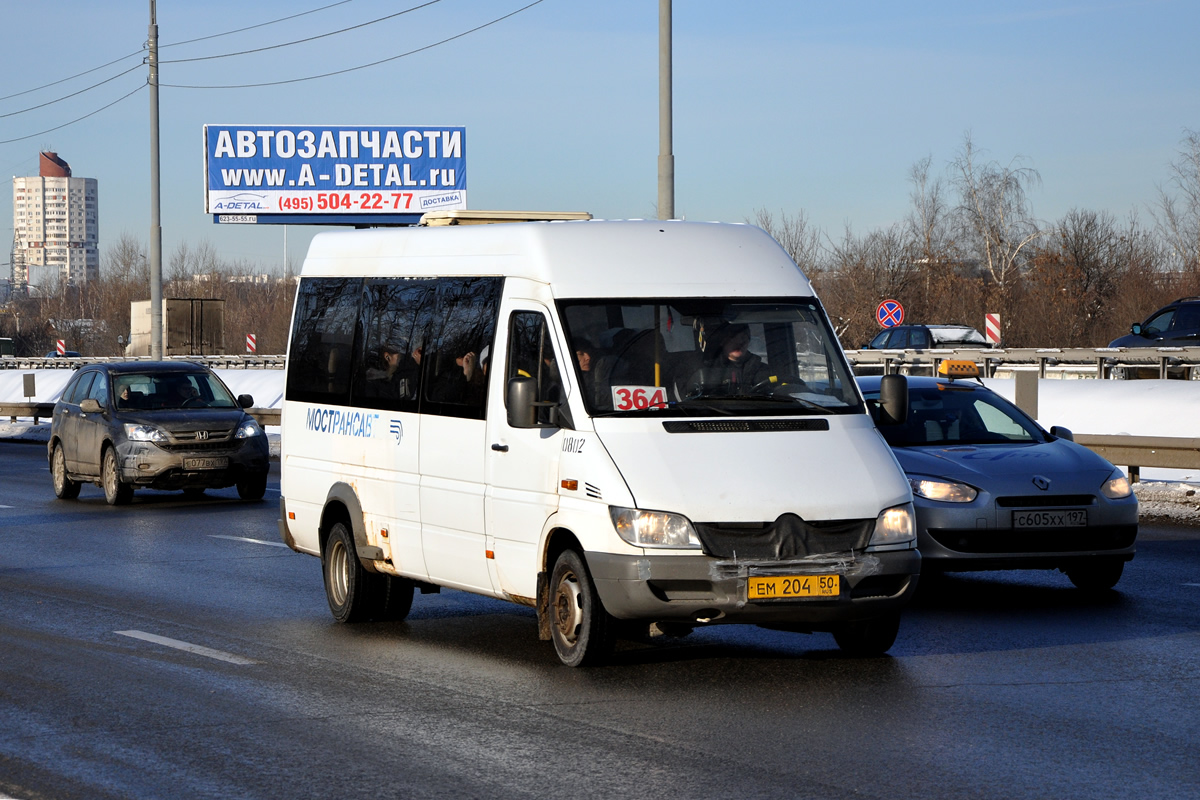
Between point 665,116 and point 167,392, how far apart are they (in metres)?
7.01

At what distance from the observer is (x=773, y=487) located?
7832 mm

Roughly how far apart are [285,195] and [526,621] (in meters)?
53.8

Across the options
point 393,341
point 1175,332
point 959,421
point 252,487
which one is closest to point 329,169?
point 1175,332

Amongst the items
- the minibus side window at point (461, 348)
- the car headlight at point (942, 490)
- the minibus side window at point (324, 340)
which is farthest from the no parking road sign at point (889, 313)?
the minibus side window at point (461, 348)

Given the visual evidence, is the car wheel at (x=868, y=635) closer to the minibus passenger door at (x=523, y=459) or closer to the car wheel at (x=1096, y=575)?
the minibus passenger door at (x=523, y=459)

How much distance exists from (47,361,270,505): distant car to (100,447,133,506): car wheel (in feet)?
0.04

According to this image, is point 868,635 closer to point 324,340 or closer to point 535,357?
point 535,357

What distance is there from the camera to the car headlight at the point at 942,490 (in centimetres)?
1072

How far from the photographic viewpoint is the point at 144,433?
1914 cm

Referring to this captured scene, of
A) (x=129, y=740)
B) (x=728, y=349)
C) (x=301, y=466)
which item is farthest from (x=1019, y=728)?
(x=301, y=466)

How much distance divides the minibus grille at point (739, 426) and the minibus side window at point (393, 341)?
6.92 feet

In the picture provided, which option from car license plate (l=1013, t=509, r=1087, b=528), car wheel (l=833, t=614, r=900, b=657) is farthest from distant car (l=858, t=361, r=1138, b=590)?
car wheel (l=833, t=614, r=900, b=657)

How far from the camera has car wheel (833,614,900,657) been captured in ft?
28.0

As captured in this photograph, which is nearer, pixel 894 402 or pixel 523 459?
pixel 523 459
